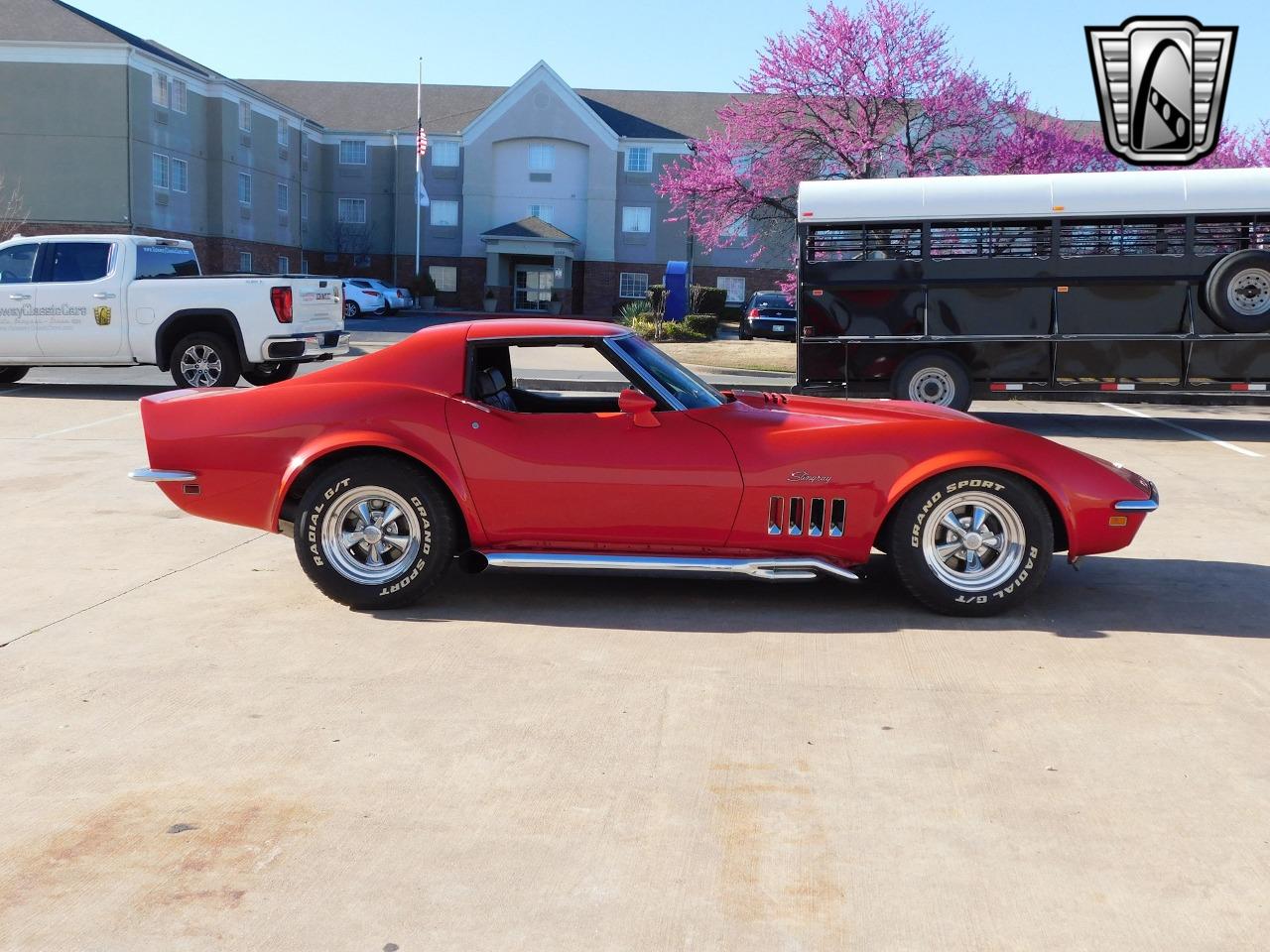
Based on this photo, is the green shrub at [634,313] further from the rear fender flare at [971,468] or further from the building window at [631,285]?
the rear fender flare at [971,468]

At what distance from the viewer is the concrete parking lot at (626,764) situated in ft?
10.5

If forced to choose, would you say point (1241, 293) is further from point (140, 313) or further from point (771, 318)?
point (771, 318)

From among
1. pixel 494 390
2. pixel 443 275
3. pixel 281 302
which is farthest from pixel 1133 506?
pixel 443 275

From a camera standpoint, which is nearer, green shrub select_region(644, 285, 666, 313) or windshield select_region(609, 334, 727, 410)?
windshield select_region(609, 334, 727, 410)

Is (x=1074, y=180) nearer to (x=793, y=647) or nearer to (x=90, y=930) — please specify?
(x=793, y=647)

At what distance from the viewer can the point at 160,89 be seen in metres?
45.9

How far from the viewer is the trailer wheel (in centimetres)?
1509

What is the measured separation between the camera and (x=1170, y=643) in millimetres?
5645

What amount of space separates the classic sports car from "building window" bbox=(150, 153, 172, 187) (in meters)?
43.9

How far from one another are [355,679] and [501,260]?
53.3m

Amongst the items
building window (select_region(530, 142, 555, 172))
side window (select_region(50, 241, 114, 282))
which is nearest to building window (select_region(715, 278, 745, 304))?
building window (select_region(530, 142, 555, 172))

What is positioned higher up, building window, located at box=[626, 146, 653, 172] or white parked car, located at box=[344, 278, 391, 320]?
building window, located at box=[626, 146, 653, 172]

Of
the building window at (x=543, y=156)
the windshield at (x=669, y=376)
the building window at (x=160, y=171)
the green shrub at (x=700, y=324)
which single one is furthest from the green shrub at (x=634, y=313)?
the windshield at (x=669, y=376)

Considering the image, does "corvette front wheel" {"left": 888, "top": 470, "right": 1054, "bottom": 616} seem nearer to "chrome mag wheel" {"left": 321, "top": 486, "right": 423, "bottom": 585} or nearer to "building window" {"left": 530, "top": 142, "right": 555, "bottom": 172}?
"chrome mag wheel" {"left": 321, "top": 486, "right": 423, "bottom": 585}
